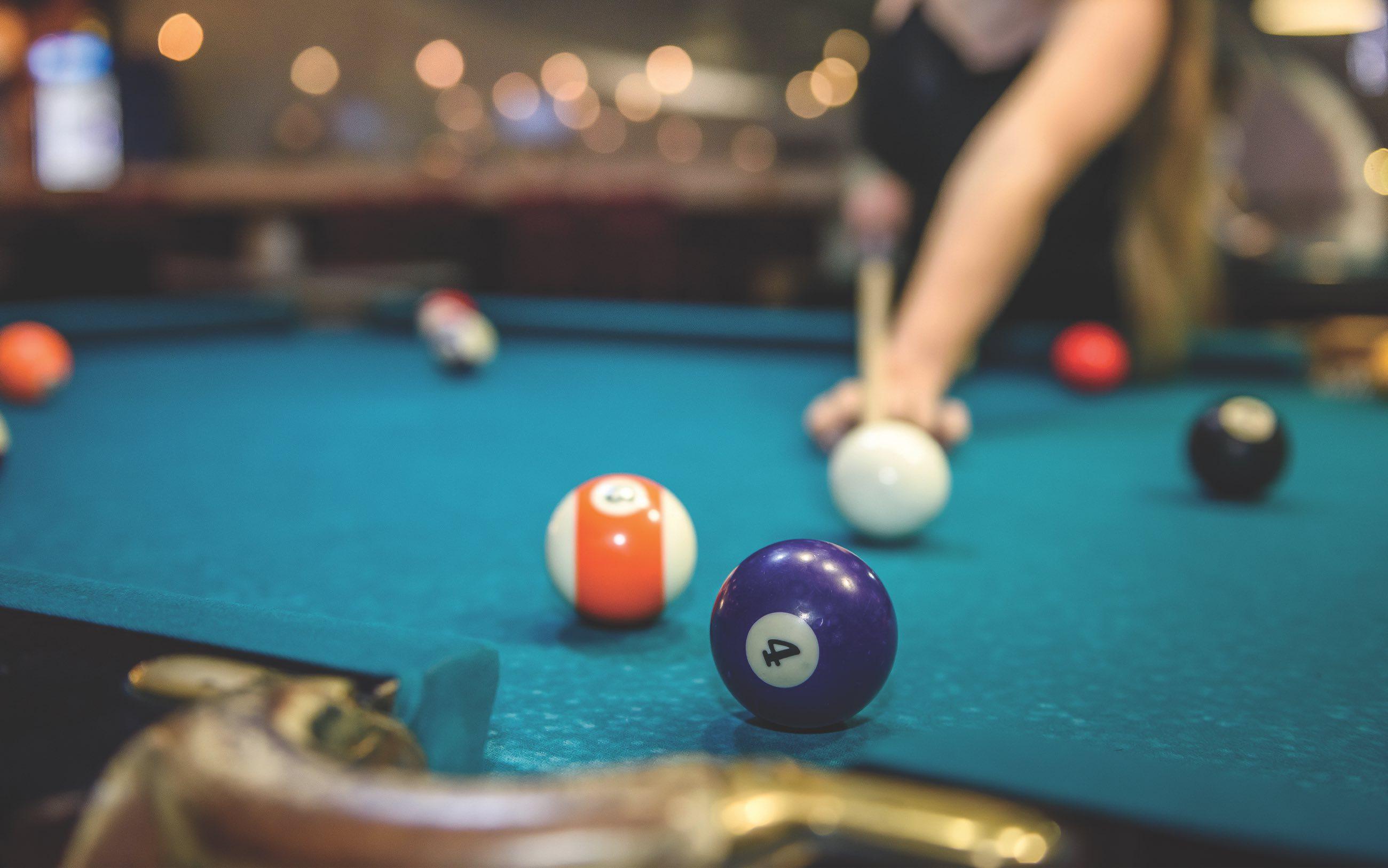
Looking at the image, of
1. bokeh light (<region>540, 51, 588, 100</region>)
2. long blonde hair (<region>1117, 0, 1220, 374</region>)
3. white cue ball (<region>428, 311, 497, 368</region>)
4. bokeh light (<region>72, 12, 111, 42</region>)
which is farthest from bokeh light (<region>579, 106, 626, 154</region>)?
long blonde hair (<region>1117, 0, 1220, 374</region>)

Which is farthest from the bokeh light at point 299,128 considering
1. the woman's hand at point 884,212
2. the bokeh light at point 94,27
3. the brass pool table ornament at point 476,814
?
the brass pool table ornament at point 476,814

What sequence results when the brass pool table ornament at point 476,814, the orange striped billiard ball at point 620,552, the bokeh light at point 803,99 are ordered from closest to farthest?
the brass pool table ornament at point 476,814 < the orange striped billiard ball at point 620,552 < the bokeh light at point 803,99

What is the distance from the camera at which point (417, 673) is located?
82 centimetres

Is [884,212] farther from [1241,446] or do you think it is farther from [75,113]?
[75,113]

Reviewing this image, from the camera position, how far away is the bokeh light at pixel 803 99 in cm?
1351

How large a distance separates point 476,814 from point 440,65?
1361cm

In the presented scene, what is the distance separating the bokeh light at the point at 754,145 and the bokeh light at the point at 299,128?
4.84 m

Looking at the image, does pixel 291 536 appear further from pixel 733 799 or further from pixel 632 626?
pixel 733 799

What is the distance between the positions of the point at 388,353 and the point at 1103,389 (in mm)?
2579

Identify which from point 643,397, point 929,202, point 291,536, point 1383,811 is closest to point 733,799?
point 1383,811

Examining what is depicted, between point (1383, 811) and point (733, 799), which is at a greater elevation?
point (1383, 811)

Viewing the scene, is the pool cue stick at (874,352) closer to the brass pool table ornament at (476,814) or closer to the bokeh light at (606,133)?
the brass pool table ornament at (476,814)

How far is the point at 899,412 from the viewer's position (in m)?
2.28

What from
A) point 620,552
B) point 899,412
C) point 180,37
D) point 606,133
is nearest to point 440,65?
point 606,133
